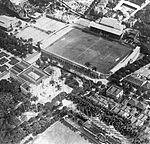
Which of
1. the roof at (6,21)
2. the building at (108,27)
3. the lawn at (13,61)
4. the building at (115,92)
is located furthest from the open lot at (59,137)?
the roof at (6,21)

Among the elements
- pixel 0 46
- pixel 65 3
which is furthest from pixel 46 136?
pixel 65 3

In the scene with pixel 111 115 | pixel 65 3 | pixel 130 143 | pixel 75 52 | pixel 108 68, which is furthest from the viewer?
pixel 65 3

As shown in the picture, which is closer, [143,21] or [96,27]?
[96,27]

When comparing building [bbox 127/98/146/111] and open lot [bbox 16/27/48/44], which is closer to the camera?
building [bbox 127/98/146/111]

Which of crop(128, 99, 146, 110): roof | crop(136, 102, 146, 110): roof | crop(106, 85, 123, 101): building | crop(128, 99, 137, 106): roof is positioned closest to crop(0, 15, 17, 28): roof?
crop(106, 85, 123, 101): building

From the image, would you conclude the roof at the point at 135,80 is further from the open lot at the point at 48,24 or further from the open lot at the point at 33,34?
the open lot at the point at 48,24

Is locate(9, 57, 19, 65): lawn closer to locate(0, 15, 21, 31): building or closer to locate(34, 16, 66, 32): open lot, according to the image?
locate(0, 15, 21, 31): building

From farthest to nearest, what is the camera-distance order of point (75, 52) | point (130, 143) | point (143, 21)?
1. point (143, 21)
2. point (75, 52)
3. point (130, 143)

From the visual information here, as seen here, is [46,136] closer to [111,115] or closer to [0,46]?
[111,115]
